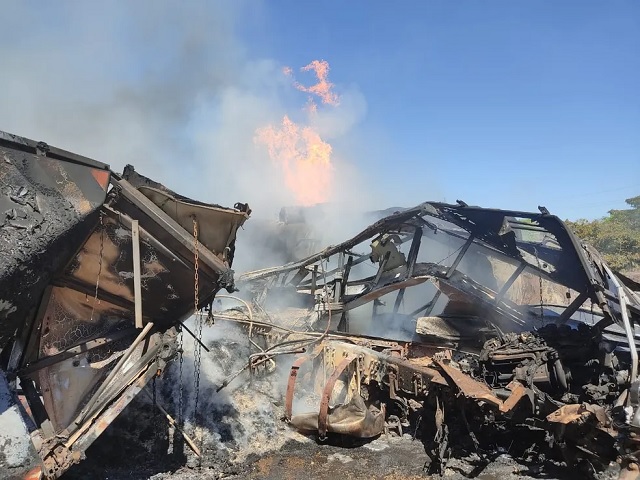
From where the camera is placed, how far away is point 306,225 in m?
17.8

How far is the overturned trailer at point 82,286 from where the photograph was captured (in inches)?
141

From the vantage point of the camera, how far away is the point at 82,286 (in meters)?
4.40

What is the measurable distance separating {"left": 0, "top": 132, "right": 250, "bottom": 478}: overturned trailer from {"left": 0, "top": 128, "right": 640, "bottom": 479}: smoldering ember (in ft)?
0.05

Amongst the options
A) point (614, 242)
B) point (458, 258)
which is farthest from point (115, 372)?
point (614, 242)

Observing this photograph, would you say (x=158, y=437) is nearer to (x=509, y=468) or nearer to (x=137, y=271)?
(x=137, y=271)

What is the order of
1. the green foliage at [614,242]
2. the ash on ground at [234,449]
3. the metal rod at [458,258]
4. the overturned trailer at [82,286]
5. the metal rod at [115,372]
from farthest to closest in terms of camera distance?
1. the green foliage at [614,242]
2. the metal rod at [458,258]
3. the ash on ground at [234,449]
4. the metal rod at [115,372]
5. the overturned trailer at [82,286]

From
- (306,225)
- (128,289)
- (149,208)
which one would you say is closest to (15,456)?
(128,289)

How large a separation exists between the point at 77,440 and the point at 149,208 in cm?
223

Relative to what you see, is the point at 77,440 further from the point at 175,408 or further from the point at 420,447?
the point at 420,447

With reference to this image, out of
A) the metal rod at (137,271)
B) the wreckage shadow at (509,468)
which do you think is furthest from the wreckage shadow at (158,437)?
the wreckage shadow at (509,468)

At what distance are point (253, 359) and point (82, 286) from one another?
147 inches

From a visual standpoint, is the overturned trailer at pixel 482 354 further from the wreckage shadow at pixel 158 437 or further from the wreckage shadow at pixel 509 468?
the wreckage shadow at pixel 158 437

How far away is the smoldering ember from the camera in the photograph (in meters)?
3.87

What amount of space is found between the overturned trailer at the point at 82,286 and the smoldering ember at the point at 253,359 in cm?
2
